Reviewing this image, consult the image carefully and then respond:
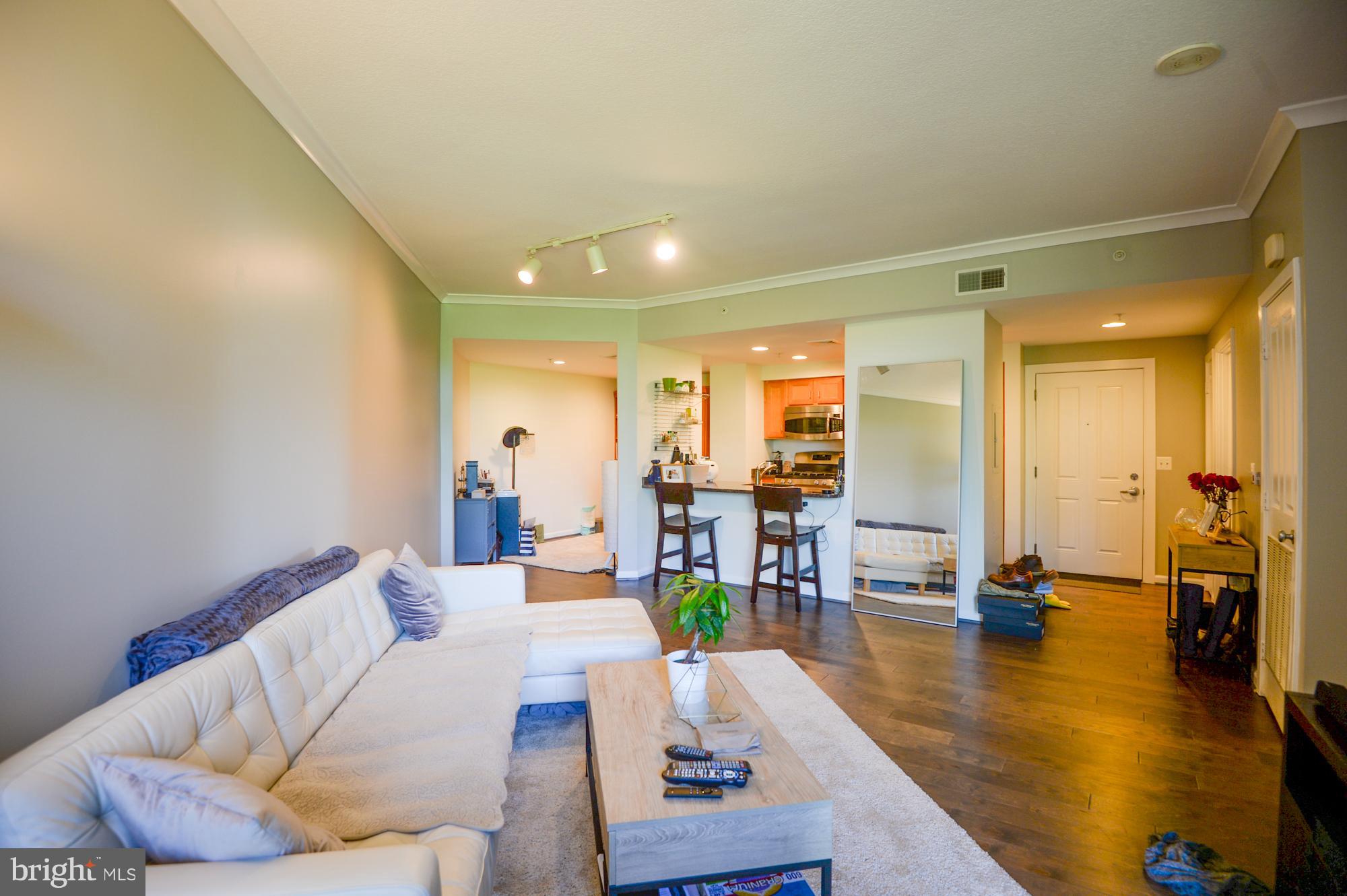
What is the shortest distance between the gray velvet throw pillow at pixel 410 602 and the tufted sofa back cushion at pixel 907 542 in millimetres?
3290

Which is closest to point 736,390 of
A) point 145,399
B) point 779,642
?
point 779,642

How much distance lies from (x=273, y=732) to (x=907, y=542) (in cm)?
419

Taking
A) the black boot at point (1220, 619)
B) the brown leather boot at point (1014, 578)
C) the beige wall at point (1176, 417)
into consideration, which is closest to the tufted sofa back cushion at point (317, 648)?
the brown leather boot at point (1014, 578)

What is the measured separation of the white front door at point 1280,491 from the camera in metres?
2.51

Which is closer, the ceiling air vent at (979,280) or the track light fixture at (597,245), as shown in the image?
the track light fixture at (597,245)

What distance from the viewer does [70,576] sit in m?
1.43

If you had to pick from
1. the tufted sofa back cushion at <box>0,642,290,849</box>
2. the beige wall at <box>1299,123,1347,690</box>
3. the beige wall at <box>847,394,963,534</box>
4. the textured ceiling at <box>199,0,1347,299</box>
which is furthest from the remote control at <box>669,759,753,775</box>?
the beige wall at <box>847,394,963,534</box>

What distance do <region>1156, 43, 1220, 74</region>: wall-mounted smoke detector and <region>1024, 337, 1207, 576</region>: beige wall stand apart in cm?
411

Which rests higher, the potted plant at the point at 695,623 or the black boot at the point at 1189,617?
the potted plant at the point at 695,623

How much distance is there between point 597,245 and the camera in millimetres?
3648

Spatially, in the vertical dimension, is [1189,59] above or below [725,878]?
above

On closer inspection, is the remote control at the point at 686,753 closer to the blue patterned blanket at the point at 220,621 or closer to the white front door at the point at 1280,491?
the blue patterned blanket at the point at 220,621

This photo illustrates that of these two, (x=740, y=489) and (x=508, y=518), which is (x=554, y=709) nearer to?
(x=740, y=489)

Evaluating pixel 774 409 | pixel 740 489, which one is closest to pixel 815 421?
pixel 774 409
